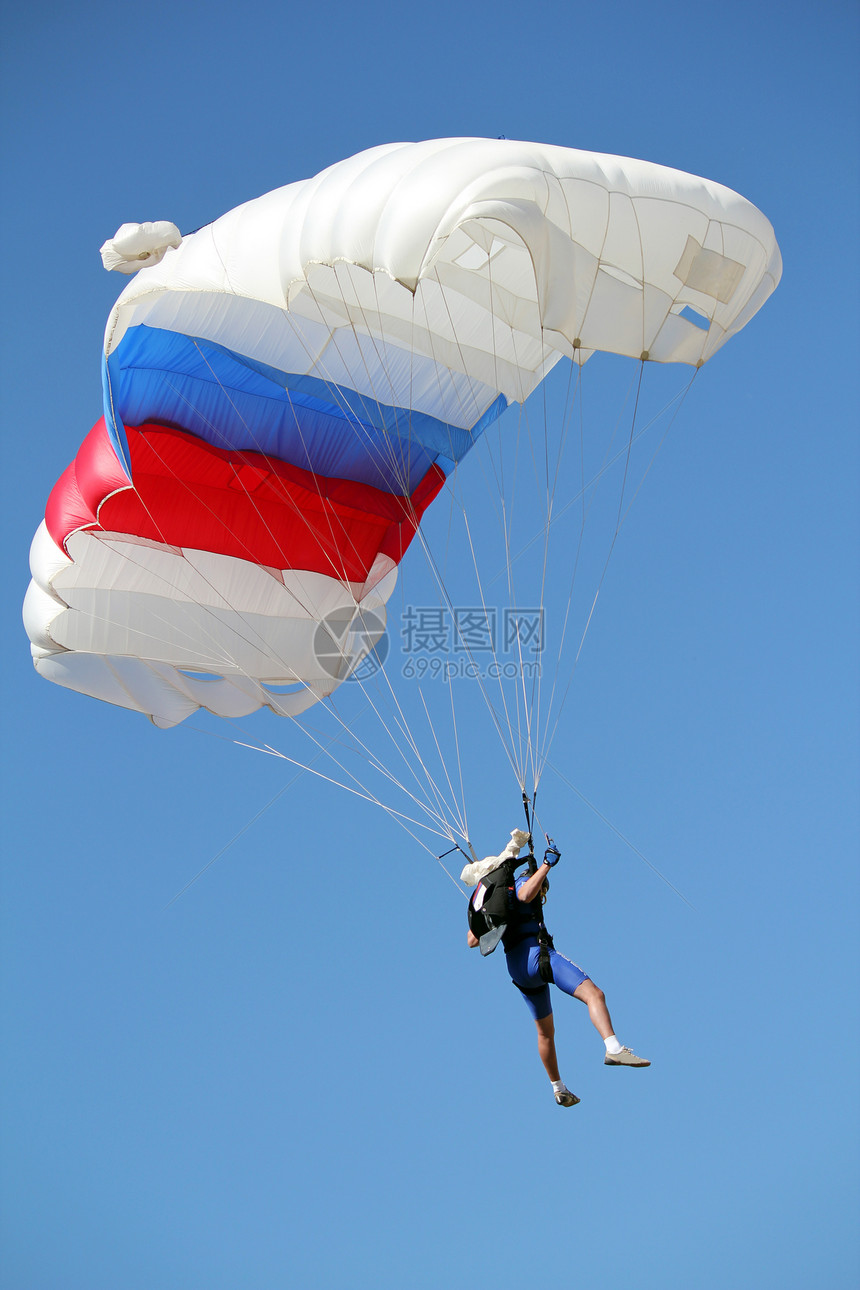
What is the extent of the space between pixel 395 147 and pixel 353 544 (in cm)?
347

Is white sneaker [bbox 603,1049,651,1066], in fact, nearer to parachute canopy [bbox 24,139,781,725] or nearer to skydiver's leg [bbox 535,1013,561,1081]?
skydiver's leg [bbox 535,1013,561,1081]

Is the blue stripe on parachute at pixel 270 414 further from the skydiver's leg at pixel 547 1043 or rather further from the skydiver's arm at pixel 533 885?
the skydiver's leg at pixel 547 1043

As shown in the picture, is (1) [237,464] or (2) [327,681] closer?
(1) [237,464]

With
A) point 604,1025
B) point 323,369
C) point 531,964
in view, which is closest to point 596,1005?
point 604,1025

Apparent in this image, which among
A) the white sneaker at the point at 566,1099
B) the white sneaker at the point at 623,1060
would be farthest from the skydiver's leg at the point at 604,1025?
the white sneaker at the point at 566,1099

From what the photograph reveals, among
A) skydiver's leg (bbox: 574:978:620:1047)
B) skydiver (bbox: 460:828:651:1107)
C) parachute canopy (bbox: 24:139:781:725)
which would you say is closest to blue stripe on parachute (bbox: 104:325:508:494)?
parachute canopy (bbox: 24:139:781:725)

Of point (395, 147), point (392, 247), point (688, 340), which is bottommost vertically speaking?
point (392, 247)

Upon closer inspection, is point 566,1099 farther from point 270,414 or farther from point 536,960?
point 270,414

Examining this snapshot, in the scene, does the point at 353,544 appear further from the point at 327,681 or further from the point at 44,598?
the point at 44,598

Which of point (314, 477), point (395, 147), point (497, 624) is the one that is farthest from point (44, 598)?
point (395, 147)

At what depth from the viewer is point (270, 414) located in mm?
8688

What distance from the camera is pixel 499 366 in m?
8.52

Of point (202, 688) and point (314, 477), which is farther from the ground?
point (314, 477)

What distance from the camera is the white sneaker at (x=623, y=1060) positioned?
242 inches
